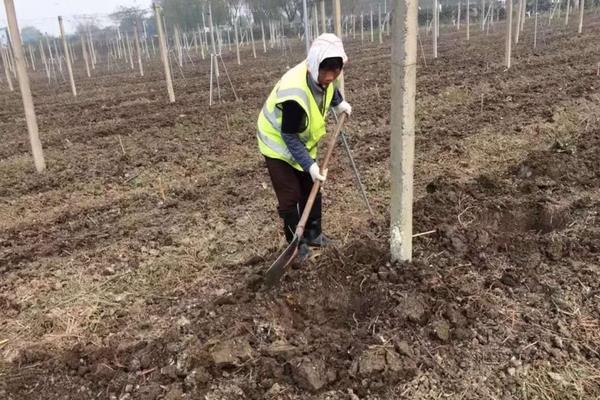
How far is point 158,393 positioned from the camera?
2408 millimetres

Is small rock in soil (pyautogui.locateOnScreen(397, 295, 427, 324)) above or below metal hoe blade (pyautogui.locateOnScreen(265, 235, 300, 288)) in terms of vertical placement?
below

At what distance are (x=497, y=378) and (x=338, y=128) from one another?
1645mm

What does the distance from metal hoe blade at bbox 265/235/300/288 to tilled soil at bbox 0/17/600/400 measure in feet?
0.23

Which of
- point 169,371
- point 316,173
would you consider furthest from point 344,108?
point 169,371

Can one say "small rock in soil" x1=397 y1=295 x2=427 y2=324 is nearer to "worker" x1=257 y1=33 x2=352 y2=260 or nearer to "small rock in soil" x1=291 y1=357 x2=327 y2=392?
"small rock in soil" x1=291 y1=357 x2=327 y2=392

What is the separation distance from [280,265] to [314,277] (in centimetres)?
23

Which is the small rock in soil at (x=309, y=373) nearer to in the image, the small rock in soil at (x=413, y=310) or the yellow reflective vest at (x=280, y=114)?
the small rock in soil at (x=413, y=310)

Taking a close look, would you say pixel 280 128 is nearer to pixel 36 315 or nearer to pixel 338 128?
pixel 338 128

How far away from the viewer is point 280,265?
10.3ft

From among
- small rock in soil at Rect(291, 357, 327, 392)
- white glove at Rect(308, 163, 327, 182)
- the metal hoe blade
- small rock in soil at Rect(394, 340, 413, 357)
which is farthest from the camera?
the metal hoe blade

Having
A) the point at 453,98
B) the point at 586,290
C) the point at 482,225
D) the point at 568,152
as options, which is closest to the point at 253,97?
the point at 453,98

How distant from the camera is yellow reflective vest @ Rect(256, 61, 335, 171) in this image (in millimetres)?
2928

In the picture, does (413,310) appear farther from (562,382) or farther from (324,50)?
(324,50)

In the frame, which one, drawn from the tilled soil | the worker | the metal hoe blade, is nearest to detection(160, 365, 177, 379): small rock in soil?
the tilled soil
